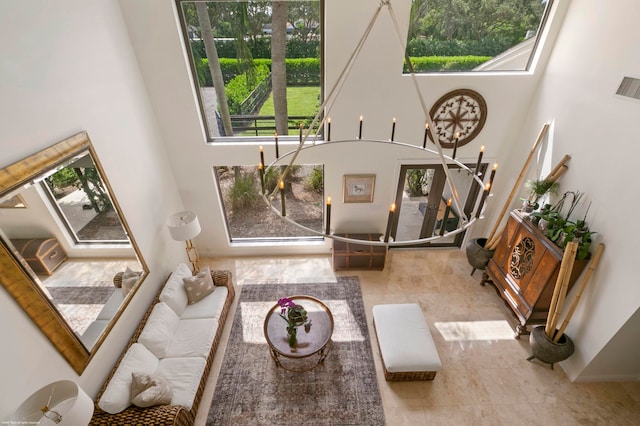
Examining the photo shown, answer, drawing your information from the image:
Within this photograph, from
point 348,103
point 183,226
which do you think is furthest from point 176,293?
point 348,103

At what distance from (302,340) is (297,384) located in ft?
1.81

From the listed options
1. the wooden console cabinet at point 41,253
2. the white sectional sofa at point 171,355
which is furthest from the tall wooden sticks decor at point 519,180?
the wooden console cabinet at point 41,253

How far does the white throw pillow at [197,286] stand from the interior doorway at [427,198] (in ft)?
11.2

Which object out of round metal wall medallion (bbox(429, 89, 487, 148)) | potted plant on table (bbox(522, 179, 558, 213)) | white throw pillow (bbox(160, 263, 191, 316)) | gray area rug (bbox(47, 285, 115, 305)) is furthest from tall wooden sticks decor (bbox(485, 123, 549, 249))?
gray area rug (bbox(47, 285, 115, 305))

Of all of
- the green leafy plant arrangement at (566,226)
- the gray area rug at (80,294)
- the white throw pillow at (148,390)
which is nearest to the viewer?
the gray area rug at (80,294)

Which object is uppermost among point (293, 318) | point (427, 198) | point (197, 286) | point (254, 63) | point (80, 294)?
point (254, 63)

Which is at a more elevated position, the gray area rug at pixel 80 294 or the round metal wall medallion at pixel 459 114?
the round metal wall medallion at pixel 459 114

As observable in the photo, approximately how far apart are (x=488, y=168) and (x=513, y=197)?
26.0 inches

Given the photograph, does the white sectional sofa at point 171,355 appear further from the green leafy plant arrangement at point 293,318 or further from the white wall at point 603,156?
the white wall at point 603,156

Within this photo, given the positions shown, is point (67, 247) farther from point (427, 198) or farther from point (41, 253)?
point (427, 198)

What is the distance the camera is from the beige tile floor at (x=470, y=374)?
3678 millimetres

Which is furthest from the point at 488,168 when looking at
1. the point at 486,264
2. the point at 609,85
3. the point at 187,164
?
the point at 187,164

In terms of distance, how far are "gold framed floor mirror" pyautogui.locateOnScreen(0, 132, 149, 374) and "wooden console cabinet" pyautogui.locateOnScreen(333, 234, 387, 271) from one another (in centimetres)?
315

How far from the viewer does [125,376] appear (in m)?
3.29
